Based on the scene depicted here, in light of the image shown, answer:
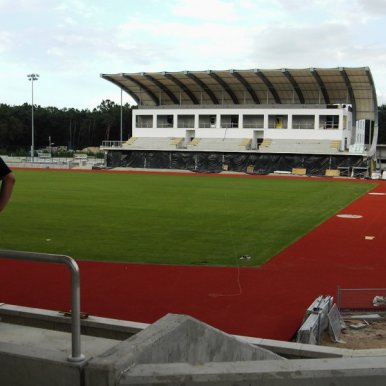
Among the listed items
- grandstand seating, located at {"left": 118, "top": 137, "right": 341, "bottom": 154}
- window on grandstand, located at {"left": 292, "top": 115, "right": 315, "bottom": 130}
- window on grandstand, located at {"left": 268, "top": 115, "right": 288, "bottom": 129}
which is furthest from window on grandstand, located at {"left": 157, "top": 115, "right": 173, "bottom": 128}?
window on grandstand, located at {"left": 292, "top": 115, "right": 315, "bottom": 130}

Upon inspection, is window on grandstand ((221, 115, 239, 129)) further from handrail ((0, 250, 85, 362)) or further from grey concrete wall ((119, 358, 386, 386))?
grey concrete wall ((119, 358, 386, 386))

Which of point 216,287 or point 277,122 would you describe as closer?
point 216,287

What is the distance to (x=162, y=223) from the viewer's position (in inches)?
783

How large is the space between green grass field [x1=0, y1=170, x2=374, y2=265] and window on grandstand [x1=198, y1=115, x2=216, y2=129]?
148 feet

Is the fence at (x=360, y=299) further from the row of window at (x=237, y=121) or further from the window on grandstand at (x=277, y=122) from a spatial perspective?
the window on grandstand at (x=277, y=122)

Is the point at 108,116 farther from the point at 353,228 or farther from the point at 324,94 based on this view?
the point at 353,228

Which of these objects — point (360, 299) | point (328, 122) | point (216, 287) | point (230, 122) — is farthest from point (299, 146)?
point (360, 299)

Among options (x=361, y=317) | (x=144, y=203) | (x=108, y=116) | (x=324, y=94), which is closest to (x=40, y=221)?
(x=144, y=203)

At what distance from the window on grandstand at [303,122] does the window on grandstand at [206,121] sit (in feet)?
39.4

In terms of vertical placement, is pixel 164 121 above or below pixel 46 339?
above

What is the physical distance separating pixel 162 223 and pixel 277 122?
56815mm

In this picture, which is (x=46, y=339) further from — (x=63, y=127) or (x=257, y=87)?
(x=63, y=127)

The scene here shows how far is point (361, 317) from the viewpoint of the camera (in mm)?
8867

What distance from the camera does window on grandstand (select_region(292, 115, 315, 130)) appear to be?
71.7m
